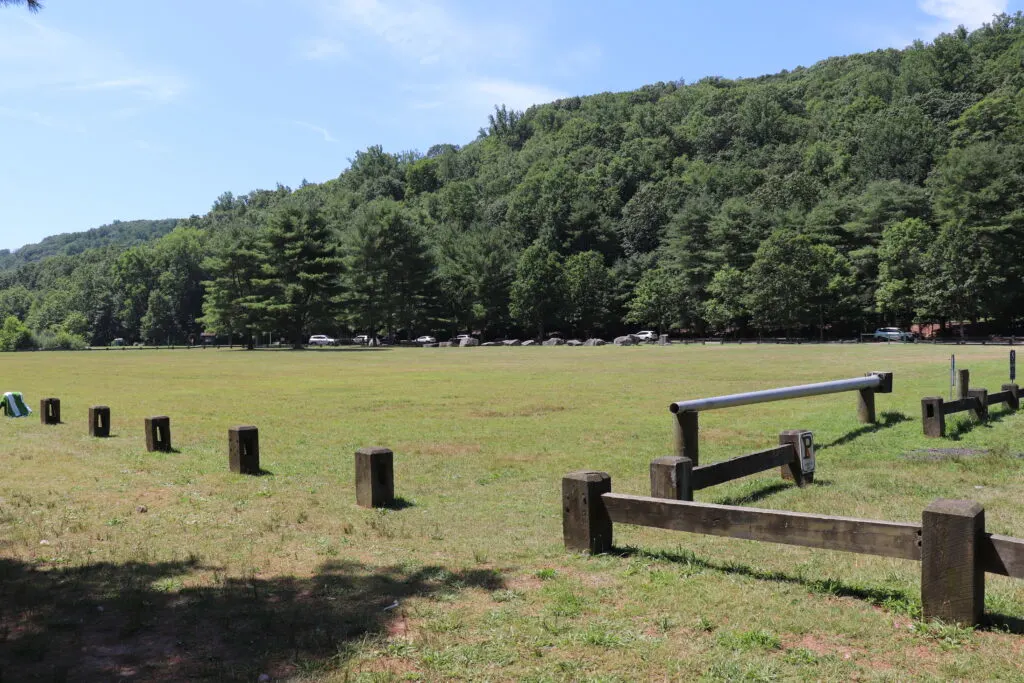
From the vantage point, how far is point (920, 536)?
457cm

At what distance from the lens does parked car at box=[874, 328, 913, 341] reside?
7188 centimetres

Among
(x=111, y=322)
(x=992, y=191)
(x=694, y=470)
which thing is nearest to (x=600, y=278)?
(x=992, y=191)

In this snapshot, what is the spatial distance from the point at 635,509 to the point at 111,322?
140380 millimetres

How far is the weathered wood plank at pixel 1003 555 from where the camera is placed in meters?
4.18

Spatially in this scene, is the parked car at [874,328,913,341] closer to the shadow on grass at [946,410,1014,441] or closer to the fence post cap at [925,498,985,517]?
the shadow on grass at [946,410,1014,441]

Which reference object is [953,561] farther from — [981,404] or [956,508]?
[981,404]

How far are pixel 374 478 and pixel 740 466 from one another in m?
4.19

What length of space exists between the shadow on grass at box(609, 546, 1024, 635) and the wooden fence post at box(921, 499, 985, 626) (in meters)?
0.20

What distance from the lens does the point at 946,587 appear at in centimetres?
452

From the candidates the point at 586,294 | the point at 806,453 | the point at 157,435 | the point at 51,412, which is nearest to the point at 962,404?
the point at 806,453

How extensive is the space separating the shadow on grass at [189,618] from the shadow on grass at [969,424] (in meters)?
10.6

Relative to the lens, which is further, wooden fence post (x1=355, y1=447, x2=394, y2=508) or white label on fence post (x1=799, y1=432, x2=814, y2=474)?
white label on fence post (x1=799, y1=432, x2=814, y2=474)

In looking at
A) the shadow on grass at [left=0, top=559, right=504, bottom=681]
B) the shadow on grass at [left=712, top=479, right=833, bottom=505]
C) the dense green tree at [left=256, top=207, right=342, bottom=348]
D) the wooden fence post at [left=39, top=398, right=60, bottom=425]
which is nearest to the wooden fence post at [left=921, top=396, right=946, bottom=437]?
the shadow on grass at [left=712, top=479, right=833, bottom=505]

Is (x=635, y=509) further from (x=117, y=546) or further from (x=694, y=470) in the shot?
(x=117, y=546)
